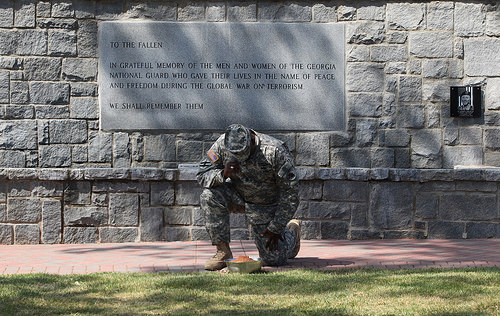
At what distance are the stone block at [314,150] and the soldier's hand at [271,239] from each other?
2620mm

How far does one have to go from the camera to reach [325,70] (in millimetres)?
8461

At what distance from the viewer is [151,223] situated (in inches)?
318

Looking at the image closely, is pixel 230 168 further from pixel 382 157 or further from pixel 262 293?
pixel 382 157

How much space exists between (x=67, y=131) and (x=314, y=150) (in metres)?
2.92

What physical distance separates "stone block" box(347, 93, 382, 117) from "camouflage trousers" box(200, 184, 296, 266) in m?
2.72

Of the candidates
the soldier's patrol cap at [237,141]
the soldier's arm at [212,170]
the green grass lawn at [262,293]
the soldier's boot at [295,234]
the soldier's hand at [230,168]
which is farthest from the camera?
the soldier's boot at [295,234]

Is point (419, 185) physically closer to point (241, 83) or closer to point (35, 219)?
point (241, 83)

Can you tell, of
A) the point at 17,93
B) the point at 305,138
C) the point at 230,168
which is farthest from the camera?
the point at 305,138

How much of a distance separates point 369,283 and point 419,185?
3313mm

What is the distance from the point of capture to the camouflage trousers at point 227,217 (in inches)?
232

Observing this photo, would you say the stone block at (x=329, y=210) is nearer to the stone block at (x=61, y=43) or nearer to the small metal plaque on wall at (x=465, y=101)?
the small metal plaque on wall at (x=465, y=101)

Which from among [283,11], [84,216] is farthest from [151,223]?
[283,11]

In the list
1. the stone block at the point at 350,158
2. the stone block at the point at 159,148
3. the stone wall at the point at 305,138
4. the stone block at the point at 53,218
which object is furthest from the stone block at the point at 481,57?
the stone block at the point at 53,218

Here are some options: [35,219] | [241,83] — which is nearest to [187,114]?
[241,83]
